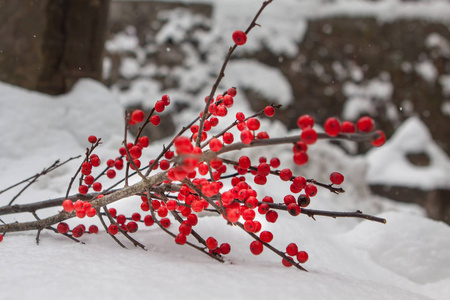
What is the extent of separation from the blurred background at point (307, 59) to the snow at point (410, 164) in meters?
0.04

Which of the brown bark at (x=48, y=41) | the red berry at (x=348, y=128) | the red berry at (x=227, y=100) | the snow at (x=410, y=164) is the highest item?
the snow at (x=410, y=164)

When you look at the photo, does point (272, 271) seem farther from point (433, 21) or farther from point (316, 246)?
point (433, 21)

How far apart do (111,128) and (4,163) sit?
1.13 ft

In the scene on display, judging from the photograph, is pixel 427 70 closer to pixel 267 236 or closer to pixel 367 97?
pixel 367 97

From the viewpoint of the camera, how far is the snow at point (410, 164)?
3.20m

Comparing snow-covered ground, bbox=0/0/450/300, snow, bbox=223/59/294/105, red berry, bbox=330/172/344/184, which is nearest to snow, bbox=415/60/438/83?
snow, bbox=223/59/294/105

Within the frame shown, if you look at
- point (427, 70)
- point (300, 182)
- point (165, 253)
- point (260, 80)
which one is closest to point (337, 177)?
point (300, 182)

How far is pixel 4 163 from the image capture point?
3.11 feet

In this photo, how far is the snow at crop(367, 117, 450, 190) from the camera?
10.5 feet

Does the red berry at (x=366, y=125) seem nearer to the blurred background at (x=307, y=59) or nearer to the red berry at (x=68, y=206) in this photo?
the red berry at (x=68, y=206)

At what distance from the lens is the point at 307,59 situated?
3.48 metres

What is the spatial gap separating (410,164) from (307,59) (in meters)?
1.37

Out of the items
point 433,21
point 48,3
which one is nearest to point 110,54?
point 48,3

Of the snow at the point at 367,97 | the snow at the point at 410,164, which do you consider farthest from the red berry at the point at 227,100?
the snow at the point at 367,97
